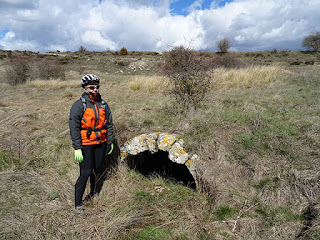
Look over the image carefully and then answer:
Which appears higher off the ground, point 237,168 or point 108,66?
point 108,66

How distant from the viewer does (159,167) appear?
5.55m

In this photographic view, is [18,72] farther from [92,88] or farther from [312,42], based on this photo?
[312,42]

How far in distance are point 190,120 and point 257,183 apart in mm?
1980

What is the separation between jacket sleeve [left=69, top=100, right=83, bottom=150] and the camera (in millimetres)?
2502

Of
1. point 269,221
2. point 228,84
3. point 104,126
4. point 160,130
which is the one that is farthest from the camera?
point 228,84

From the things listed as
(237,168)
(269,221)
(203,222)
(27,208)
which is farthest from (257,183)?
(27,208)

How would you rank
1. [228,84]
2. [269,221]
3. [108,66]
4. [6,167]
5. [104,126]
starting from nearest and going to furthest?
[269,221], [104,126], [6,167], [228,84], [108,66]

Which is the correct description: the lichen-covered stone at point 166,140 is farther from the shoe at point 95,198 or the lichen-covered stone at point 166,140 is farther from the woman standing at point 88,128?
the shoe at point 95,198

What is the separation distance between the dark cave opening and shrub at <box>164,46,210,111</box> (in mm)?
1675

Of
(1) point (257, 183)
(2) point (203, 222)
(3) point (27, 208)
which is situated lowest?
(2) point (203, 222)

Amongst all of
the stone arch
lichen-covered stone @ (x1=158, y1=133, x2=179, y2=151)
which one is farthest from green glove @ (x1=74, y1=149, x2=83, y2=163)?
lichen-covered stone @ (x1=158, y1=133, x2=179, y2=151)

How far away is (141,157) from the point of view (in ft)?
16.2

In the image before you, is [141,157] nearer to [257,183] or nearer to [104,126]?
[104,126]

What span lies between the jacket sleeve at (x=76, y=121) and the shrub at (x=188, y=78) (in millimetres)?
3226
